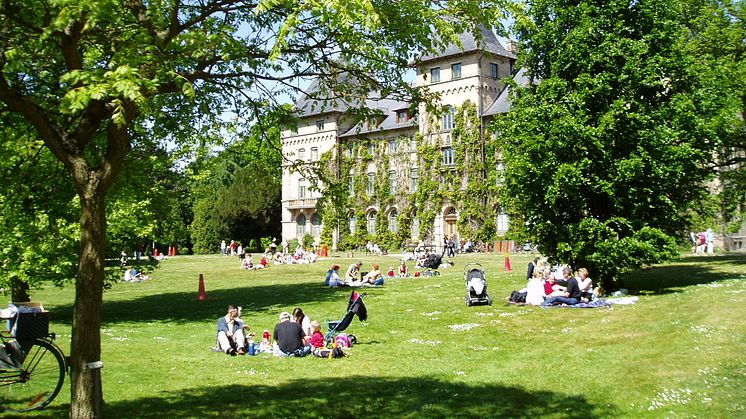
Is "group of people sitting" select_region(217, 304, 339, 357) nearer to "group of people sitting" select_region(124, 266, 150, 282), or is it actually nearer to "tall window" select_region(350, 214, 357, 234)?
"group of people sitting" select_region(124, 266, 150, 282)

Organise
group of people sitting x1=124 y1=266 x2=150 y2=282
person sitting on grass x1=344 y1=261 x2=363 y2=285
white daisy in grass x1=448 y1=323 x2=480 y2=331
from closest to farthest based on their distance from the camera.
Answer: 1. white daisy in grass x1=448 y1=323 x2=480 y2=331
2. person sitting on grass x1=344 y1=261 x2=363 y2=285
3. group of people sitting x1=124 y1=266 x2=150 y2=282

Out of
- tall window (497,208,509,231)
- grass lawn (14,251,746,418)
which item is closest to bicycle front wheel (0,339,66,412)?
grass lawn (14,251,746,418)

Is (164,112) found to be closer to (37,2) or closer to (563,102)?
(37,2)

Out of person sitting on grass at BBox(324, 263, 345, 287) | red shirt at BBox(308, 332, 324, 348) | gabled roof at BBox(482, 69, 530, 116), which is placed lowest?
red shirt at BBox(308, 332, 324, 348)

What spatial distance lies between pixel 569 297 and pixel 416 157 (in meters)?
45.9

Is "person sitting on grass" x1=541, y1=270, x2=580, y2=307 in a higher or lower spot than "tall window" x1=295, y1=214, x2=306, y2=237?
lower

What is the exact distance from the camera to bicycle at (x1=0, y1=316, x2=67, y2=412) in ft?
30.5

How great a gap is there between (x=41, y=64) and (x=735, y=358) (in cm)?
1207

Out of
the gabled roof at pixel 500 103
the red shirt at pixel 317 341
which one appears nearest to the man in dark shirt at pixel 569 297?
the red shirt at pixel 317 341

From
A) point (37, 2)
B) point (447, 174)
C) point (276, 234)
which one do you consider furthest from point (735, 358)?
point (276, 234)

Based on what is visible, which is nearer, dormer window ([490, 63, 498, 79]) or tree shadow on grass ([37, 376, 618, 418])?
tree shadow on grass ([37, 376, 618, 418])

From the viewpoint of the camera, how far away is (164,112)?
1117 cm

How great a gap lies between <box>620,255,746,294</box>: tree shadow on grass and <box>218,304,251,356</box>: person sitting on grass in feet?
48.6

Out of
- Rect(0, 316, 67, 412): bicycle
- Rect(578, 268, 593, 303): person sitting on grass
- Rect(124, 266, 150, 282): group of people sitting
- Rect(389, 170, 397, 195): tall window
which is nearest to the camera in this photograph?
Rect(0, 316, 67, 412): bicycle
